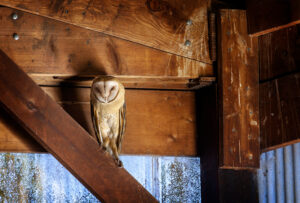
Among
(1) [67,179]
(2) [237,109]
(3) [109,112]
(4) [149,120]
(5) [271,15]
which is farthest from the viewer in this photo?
(1) [67,179]

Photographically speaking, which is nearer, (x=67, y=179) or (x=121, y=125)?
(x=121, y=125)

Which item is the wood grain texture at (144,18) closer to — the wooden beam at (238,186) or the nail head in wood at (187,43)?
the nail head in wood at (187,43)

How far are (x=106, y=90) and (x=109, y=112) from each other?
17cm

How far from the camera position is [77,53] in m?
1.42

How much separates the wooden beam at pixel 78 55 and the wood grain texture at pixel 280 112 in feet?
0.90

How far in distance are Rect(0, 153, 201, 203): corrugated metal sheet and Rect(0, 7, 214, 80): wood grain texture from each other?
764 mm

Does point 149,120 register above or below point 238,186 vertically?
above

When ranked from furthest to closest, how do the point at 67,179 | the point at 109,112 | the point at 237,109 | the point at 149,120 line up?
the point at 67,179, the point at 149,120, the point at 109,112, the point at 237,109

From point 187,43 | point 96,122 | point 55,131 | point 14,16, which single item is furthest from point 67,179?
point 187,43

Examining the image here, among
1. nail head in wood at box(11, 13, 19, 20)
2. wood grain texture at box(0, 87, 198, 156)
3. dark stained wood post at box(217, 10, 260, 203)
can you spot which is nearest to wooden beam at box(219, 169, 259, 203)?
dark stained wood post at box(217, 10, 260, 203)

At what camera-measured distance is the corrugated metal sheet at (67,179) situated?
193 centimetres

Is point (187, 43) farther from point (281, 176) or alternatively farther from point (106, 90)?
point (281, 176)

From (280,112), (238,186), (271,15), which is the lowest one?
(238,186)

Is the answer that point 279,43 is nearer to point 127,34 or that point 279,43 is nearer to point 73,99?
point 127,34
